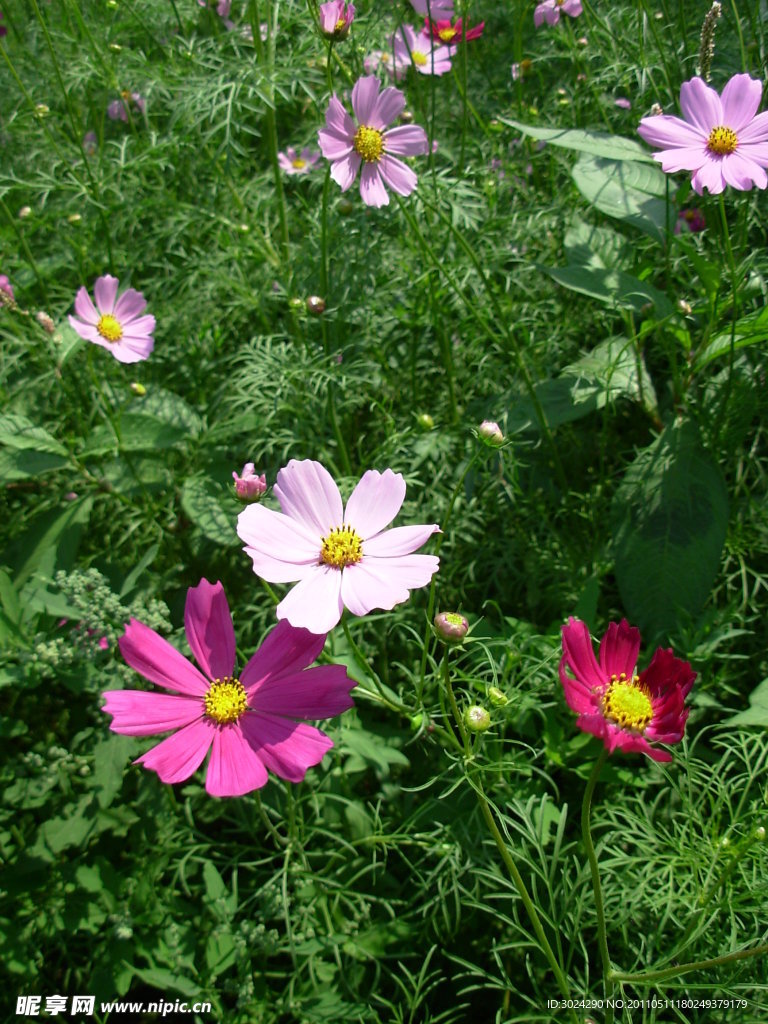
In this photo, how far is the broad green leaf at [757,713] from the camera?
935 millimetres

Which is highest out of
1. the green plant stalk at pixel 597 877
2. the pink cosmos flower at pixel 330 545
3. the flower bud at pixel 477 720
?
the pink cosmos flower at pixel 330 545

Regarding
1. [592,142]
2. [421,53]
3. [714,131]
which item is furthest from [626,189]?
[421,53]

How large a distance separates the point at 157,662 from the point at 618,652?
0.51m

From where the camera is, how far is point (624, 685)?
0.83 metres

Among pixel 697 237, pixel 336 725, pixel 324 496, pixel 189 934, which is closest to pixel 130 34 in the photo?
pixel 697 237

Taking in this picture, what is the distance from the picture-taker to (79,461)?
1547 mm

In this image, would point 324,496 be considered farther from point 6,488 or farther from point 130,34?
point 130,34

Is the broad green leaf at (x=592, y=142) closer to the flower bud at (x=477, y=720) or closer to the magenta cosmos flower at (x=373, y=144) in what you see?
the magenta cosmos flower at (x=373, y=144)

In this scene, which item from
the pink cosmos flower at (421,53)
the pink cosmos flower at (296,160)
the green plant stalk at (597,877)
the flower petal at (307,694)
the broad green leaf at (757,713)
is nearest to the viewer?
the green plant stalk at (597,877)

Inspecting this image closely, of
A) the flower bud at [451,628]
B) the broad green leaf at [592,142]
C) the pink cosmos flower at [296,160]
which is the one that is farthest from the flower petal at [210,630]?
the pink cosmos flower at [296,160]

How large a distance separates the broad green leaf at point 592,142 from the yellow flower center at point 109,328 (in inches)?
34.2

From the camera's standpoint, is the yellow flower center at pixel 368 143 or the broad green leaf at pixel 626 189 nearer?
the yellow flower center at pixel 368 143

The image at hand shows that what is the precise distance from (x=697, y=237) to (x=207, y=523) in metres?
1.12

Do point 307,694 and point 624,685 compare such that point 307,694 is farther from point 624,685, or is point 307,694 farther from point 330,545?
point 624,685
